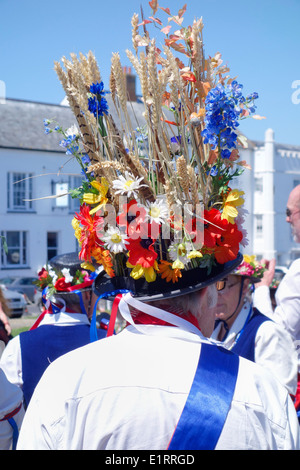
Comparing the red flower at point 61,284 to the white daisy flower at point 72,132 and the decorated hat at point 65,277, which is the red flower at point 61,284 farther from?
the white daisy flower at point 72,132

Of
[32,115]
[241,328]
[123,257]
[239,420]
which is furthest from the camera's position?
[32,115]

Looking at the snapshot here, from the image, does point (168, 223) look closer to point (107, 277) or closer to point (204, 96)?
point (107, 277)

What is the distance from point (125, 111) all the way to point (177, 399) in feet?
3.31

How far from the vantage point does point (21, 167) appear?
24.5 meters

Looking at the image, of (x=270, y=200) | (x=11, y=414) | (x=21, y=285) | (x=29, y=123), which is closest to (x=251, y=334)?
(x=11, y=414)

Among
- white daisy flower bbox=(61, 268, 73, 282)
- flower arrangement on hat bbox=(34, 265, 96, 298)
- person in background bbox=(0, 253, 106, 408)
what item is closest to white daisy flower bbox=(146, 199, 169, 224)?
person in background bbox=(0, 253, 106, 408)

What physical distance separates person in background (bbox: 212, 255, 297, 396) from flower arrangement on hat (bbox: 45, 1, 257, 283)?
50.0 inches

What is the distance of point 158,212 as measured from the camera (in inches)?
65.1

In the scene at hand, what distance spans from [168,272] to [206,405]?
45 centimetres

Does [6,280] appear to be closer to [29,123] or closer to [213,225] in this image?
[29,123]

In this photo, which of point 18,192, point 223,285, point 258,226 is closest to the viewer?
point 223,285

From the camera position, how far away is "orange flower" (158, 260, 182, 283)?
1.63m

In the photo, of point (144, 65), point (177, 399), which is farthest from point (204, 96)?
point (177, 399)

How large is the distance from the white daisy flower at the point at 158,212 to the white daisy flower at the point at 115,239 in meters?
0.11
